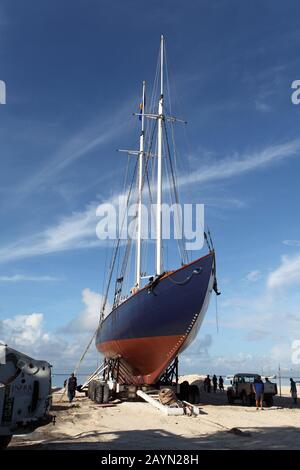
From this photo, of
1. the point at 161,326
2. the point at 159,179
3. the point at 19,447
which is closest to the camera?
the point at 19,447

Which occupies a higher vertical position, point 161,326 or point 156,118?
point 156,118

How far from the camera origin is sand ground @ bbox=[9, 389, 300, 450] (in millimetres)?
11852

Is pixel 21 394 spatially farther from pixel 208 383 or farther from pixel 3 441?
pixel 208 383

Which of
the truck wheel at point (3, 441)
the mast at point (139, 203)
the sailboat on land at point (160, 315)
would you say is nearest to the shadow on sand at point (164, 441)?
the truck wheel at point (3, 441)

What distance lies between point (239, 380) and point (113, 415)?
35.6 ft

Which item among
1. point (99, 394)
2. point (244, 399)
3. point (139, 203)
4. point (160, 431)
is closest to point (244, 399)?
point (244, 399)

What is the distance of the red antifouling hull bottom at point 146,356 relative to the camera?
24.6m

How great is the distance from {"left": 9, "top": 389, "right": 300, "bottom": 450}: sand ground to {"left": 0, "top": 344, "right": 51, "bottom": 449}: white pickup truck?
8.22ft

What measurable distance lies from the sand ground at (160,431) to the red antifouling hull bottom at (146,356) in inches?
169

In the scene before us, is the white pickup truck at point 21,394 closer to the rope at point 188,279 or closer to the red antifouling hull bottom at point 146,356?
the rope at point 188,279

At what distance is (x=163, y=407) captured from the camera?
19203 millimetres
